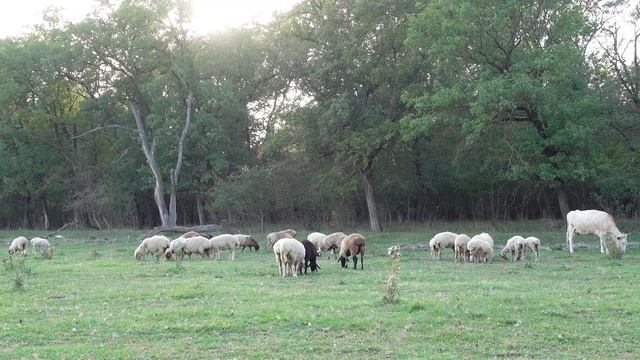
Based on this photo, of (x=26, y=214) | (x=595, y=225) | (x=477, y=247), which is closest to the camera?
(x=477, y=247)

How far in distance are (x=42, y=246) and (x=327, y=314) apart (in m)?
24.8

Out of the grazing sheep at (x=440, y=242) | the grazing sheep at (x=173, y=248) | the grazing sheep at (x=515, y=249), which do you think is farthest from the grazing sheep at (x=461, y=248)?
the grazing sheep at (x=173, y=248)

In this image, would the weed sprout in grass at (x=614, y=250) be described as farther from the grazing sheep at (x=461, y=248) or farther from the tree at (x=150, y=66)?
the tree at (x=150, y=66)

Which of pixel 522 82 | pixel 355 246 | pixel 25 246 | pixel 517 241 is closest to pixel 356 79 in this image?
pixel 522 82

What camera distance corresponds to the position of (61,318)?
12.9 meters

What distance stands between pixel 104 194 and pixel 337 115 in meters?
23.0

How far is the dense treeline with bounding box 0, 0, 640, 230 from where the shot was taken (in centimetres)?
3316

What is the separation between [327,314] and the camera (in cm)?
1263

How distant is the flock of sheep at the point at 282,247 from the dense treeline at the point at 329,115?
815 cm

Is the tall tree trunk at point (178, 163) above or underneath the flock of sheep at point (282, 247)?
above

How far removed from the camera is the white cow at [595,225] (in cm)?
2684

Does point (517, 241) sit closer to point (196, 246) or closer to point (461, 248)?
point (461, 248)

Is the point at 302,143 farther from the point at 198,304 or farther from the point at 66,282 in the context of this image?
the point at 198,304

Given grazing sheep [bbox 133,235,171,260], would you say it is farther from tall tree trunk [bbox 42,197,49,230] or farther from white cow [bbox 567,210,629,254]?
tall tree trunk [bbox 42,197,49,230]
